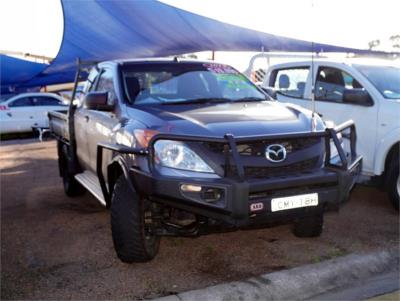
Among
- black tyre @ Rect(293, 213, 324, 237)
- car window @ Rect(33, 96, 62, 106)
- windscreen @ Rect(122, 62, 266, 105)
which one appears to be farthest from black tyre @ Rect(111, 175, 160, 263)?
car window @ Rect(33, 96, 62, 106)

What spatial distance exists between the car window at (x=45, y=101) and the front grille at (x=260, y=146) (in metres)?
14.0

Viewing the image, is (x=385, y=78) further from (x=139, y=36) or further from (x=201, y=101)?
(x=139, y=36)

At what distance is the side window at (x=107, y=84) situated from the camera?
4.91 m

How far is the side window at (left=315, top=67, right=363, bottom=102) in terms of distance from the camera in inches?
256

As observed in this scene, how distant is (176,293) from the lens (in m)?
3.64

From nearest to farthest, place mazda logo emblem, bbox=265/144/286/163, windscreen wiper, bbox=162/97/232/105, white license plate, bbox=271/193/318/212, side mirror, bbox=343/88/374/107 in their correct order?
white license plate, bbox=271/193/318/212
mazda logo emblem, bbox=265/144/286/163
windscreen wiper, bbox=162/97/232/105
side mirror, bbox=343/88/374/107

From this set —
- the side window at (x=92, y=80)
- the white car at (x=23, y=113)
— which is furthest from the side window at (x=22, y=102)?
the side window at (x=92, y=80)

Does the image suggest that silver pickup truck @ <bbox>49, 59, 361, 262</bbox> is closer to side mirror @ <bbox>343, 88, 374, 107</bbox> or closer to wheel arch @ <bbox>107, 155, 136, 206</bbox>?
wheel arch @ <bbox>107, 155, 136, 206</bbox>

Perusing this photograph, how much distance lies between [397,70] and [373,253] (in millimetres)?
3019

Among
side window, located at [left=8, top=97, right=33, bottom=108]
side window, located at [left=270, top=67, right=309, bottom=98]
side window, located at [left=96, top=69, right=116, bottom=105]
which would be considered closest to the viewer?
side window, located at [left=96, top=69, right=116, bottom=105]

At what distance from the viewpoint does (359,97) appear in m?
5.91

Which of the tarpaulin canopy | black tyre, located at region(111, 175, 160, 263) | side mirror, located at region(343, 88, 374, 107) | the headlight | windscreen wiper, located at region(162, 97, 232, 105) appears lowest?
black tyre, located at region(111, 175, 160, 263)

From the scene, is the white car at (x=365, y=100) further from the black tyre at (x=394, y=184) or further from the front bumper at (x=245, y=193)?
the front bumper at (x=245, y=193)

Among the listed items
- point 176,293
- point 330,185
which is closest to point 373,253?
point 330,185
